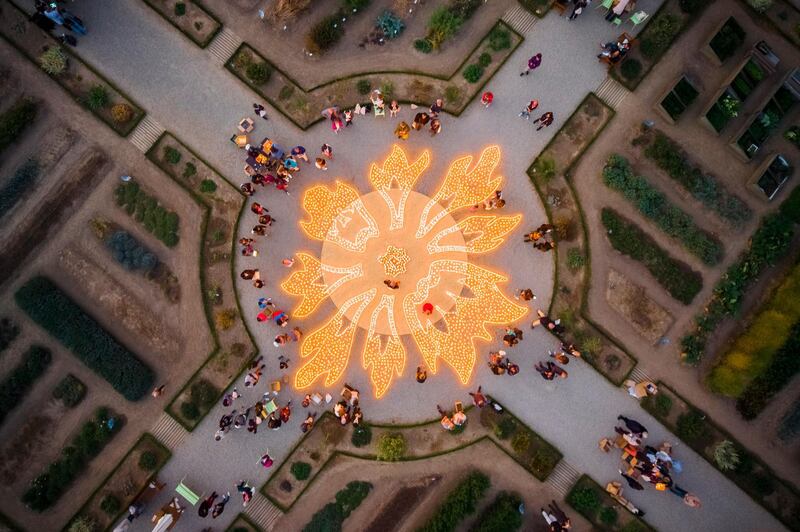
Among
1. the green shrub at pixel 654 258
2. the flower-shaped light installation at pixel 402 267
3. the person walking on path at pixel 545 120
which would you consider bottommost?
the flower-shaped light installation at pixel 402 267

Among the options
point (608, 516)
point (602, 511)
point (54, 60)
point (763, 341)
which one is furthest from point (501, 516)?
point (54, 60)

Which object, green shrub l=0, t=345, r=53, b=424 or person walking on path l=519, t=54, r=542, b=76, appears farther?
person walking on path l=519, t=54, r=542, b=76

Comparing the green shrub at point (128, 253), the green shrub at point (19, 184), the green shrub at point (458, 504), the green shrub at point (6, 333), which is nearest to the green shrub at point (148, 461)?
the green shrub at point (6, 333)

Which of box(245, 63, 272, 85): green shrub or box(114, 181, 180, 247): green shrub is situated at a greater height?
box(245, 63, 272, 85): green shrub

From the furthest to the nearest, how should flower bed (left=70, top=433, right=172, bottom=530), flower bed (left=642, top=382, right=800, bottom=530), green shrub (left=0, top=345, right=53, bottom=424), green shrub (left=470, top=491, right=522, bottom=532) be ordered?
flower bed (left=70, top=433, right=172, bottom=530), flower bed (left=642, top=382, right=800, bottom=530), green shrub (left=0, top=345, right=53, bottom=424), green shrub (left=470, top=491, right=522, bottom=532)

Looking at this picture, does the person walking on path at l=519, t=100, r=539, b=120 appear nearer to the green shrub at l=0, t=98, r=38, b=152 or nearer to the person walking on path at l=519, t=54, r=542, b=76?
the person walking on path at l=519, t=54, r=542, b=76

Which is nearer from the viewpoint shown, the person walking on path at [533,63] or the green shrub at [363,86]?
the person walking on path at [533,63]

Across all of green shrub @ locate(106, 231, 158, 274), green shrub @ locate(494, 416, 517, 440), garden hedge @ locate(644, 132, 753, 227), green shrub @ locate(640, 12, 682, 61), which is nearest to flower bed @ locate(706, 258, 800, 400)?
garden hedge @ locate(644, 132, 753, 227)

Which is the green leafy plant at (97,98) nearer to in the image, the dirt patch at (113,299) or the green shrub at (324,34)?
the dirt patch at (113,299)
